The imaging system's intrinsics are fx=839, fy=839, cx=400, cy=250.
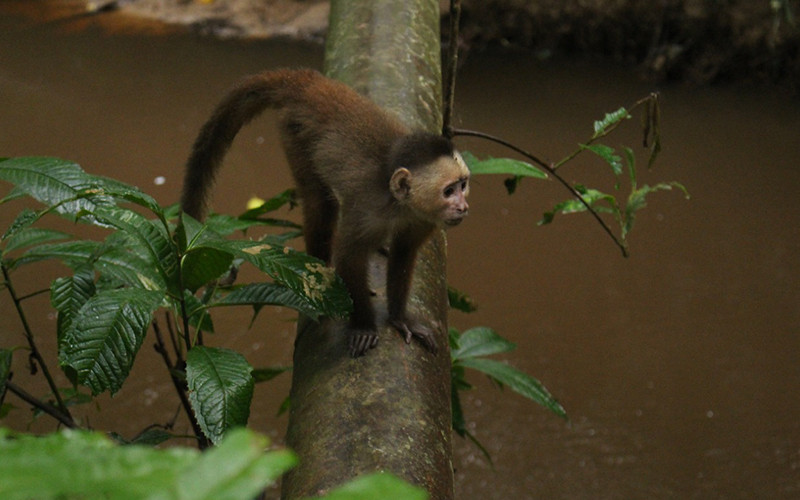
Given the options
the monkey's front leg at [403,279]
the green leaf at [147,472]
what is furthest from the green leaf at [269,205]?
the green leaf at [147,472]

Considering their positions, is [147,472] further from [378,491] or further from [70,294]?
[70,294]

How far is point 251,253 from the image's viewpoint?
2045 millimetres

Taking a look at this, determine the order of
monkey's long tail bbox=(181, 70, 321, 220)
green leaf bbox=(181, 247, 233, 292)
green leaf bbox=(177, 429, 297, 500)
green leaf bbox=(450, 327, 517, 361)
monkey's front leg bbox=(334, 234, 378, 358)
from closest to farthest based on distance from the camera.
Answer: green leaf bbox=(177, 429, 297, 500) → green leaf bbox=(181, 247, 233, 292) → monkey's front leg bbox=(334, 234, 378, 358) → monkey's long tail bbox=(181, 70, 321, 220) → green leaf bbox=(450, 327, 517, 361)

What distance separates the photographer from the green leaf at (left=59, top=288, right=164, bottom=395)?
183cm

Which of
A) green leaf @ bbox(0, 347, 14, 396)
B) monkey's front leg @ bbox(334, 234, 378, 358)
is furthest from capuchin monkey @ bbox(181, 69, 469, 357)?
green leaf @ bbox(0, 347, 14, 396)

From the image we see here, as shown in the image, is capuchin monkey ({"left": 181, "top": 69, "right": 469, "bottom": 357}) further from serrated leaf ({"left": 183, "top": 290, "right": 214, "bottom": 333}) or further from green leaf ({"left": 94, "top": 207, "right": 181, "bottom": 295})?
green leaf ({"left": 94, "top": 207, "right": 181, "bottom": 295})

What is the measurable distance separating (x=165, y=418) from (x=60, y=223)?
70.0 inches

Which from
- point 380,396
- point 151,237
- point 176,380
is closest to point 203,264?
point 151,237

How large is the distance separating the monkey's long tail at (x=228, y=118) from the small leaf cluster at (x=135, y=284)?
653 mm

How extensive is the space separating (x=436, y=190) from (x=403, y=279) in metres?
0.29

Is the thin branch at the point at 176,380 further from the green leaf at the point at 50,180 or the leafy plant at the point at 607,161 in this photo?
the leafy plant at the point at 607,161

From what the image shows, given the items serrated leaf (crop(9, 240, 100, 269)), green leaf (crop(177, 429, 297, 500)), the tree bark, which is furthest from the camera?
serrated leaf (crop(9, 240, 100, 269))

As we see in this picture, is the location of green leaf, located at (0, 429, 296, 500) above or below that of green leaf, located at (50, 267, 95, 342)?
above

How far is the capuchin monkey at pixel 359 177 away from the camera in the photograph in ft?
8.39
